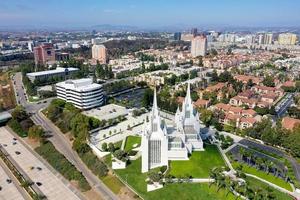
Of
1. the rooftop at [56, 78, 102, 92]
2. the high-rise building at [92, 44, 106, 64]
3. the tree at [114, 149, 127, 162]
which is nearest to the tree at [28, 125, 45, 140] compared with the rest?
the rooftop at [56, 78, 102, 92]

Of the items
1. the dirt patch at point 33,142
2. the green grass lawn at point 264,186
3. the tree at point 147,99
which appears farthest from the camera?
the tree at point 147,99

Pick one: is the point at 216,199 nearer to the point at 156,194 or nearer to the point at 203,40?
the point at 156,194

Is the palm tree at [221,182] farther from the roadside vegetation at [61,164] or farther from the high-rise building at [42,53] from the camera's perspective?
the high-rise building at [42,53]

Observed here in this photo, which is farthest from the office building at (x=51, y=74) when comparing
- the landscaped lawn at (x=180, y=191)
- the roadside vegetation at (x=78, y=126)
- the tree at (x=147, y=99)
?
the landscaped lawn at (x=180, y=191)

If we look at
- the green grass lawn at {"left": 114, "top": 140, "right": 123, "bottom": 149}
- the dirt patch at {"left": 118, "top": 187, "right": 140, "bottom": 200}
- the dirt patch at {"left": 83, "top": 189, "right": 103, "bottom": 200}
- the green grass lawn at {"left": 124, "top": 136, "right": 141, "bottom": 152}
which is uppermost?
the green grass lawn at {"left": 124, "top": 136, "right": 141, "bottom": 152}

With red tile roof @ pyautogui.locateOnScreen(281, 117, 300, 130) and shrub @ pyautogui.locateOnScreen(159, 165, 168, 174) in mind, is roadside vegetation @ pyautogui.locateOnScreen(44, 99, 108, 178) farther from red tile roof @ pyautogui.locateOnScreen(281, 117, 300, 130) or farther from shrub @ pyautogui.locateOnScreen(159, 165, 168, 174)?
red tile roof @ pyautogui.locateOnScreen(281, 117, 300, 130)

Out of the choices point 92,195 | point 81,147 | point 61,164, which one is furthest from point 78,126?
point 92,195

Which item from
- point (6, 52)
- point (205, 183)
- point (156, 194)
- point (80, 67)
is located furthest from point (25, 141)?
point (6, 52)
